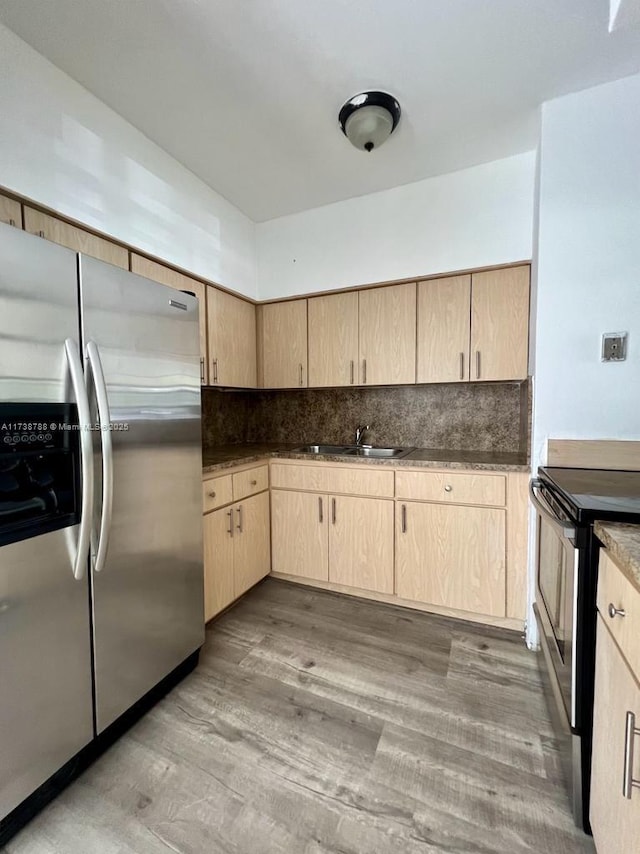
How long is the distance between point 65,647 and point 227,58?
226 cm

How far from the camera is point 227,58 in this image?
1.49 m

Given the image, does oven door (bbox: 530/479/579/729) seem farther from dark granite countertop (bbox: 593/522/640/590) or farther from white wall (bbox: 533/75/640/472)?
white wall (bbox: 533/75/640/472)

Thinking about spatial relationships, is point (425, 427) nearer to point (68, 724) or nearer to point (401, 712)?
point (401, 712)

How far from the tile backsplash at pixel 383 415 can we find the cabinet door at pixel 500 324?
217 millimetres

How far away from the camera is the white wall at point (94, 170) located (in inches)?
54.9

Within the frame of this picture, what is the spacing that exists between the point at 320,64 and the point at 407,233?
1056 millimetres

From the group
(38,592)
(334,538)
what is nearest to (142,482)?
(38,592)

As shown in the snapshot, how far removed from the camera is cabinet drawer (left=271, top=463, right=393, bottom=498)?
7.36 ft

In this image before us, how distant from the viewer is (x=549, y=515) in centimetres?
126

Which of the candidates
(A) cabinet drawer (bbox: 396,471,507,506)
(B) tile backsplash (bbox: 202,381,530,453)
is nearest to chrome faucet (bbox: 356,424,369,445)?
(B) tile backsplash (bbox: 202,381,530,453)

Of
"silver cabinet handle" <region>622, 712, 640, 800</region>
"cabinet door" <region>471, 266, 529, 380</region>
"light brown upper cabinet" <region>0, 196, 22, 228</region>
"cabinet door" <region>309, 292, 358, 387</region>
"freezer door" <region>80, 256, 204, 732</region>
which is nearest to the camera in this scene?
"silver cabinet handle" <region>622, 712, 640, 800</region>

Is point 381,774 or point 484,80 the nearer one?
point 381,774

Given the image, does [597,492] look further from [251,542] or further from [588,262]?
[251,542]

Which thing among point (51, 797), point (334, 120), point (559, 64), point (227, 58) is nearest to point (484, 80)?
point (559, 64)
